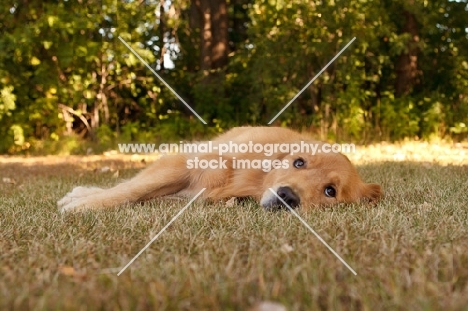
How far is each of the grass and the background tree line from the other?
5.96 m

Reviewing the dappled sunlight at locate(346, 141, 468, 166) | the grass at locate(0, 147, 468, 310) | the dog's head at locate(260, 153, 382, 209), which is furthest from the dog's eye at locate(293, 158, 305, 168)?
the dappled sunlight at locate(346, 141, 468, 166)

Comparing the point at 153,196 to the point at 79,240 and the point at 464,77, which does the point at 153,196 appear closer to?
the point at 79,240

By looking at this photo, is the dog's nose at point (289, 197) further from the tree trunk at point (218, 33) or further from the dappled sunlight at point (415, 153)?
the tree trunk at point (218, 33)

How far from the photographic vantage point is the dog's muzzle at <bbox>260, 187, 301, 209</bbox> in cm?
275

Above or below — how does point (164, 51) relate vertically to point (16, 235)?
above

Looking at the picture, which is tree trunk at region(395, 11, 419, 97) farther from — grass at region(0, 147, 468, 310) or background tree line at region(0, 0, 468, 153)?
grass at region(0, 147, 468, 310)

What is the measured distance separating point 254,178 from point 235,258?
1.50 metres

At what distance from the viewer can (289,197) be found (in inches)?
108

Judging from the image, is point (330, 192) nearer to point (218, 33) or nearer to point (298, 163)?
point (298, 163)

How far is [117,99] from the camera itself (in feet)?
33.6

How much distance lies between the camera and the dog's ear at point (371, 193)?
3104 mm

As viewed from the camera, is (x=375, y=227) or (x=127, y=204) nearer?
(x=375, y=227)

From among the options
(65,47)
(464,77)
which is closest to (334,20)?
(464,77)

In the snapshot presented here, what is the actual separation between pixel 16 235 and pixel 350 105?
757 cm
